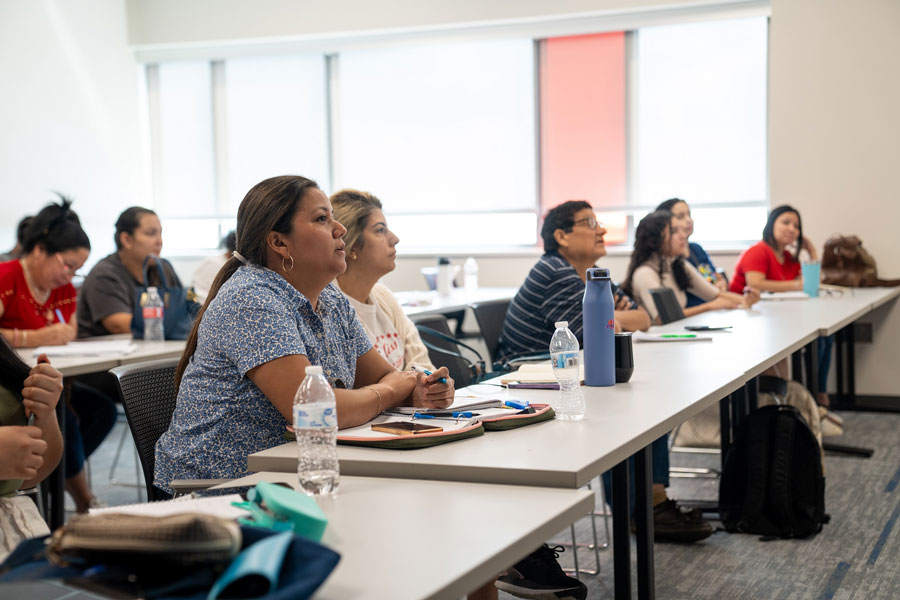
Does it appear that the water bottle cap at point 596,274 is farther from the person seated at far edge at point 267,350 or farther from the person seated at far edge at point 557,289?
the person seated at far edge at point 557,289

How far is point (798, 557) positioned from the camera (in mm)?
3111

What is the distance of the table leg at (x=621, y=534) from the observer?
72.8 inches

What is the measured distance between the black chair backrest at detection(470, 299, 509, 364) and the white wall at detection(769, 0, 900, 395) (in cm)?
328

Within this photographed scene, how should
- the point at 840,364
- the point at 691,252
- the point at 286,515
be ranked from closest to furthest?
the point at 286,515 < the point at 691,252 < the point at 840,364

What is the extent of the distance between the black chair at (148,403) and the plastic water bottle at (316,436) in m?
0.64

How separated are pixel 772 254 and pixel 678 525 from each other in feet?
9.90

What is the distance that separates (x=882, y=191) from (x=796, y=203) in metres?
0.54

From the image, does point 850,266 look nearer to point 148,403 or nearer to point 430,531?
point 148,403

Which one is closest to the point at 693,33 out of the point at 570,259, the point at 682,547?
the point at 570,259

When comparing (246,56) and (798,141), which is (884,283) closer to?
(798,141)

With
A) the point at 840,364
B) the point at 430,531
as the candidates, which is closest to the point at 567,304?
the point at 430,531

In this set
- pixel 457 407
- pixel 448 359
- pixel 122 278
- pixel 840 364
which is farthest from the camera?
pixel 840 364

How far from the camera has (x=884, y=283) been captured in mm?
5973

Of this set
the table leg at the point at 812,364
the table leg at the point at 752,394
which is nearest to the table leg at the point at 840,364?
the table leg at the point at 812,364
